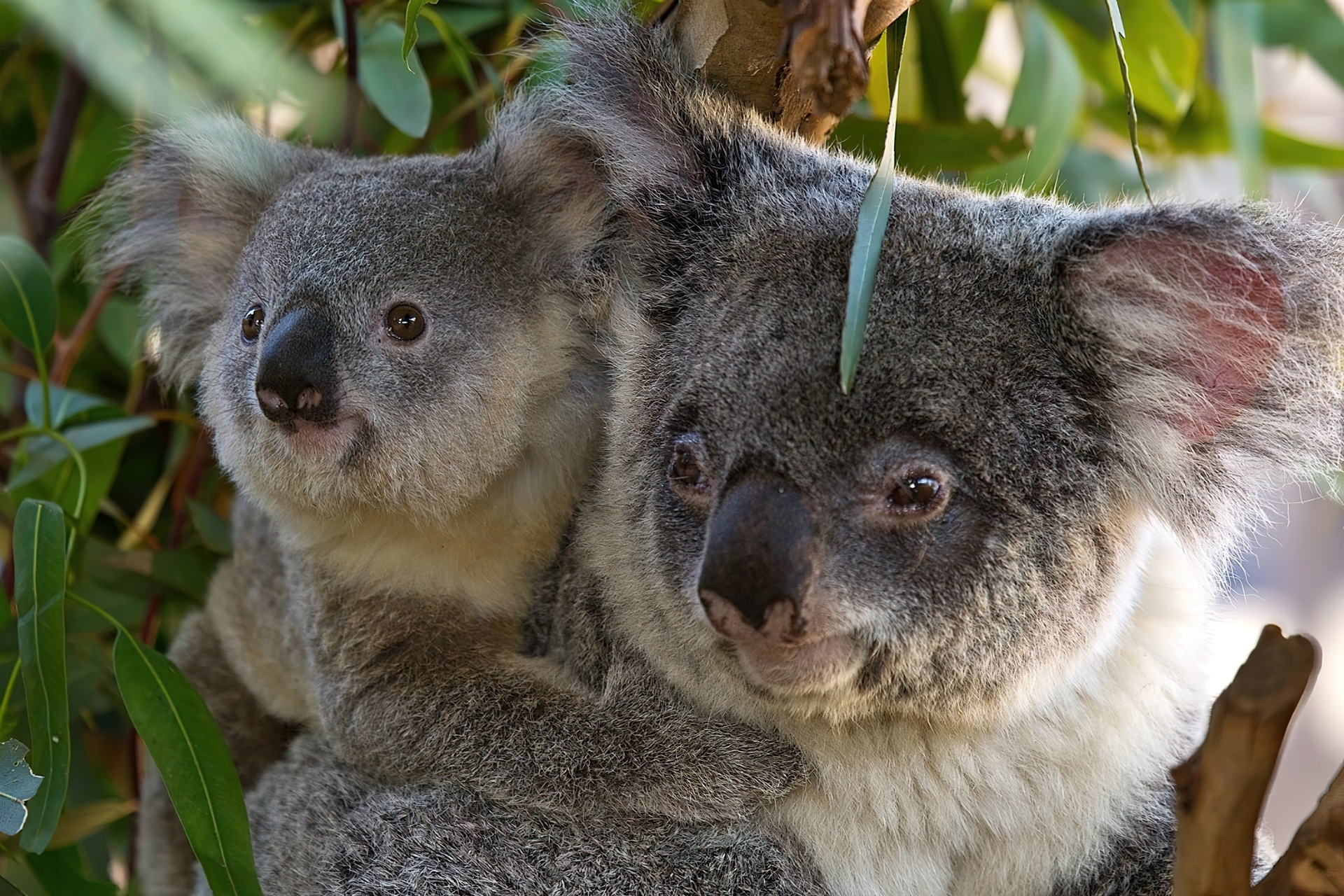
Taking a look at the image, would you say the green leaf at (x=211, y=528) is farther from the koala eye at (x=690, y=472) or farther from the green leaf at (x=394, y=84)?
the koala eye at (x=690, y=472)

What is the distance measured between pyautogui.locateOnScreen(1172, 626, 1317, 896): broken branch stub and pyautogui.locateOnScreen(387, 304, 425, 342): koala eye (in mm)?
1218

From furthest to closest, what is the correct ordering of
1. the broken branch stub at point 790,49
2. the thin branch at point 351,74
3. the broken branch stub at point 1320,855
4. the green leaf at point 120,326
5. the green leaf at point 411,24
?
the green leaf at point 120,326 → the thin branch at point 351,74 → the green leaf at point 411,24 → the broken branch stub at point 1320,855 → the broken branch stub at point 790,49

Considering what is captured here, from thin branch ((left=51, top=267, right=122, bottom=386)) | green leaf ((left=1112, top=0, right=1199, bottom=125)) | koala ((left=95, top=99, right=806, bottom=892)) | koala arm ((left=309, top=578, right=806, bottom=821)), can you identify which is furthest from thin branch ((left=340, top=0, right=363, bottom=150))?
green leaf ((left=1112, top=0, right=1199, bottom=125))

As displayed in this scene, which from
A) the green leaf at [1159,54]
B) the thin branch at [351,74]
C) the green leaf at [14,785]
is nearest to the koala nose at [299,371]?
the green leaf at [14,785]

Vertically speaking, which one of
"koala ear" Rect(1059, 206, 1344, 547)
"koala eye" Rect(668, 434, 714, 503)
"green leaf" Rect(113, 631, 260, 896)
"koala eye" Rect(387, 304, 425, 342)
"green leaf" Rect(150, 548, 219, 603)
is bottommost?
"green leaf" Rect(150, 548, 219, 603)

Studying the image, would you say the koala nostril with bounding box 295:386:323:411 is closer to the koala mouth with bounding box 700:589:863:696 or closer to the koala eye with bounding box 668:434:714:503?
the koala eye with bounding box 668:434:714:503

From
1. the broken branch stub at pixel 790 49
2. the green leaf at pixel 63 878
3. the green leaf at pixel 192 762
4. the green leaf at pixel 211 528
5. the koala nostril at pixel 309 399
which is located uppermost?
the broken branch stub at pixel 790 49

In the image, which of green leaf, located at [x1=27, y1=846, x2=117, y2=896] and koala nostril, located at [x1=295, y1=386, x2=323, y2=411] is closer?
koala nostril, located at [x1=295, y1=386, x2=323, y2=411]

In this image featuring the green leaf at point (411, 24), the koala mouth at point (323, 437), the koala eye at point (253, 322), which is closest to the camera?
the green leaf at point (411, 24)

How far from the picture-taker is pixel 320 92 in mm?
2889

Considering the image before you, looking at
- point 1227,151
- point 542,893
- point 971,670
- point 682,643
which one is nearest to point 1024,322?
point 971,670

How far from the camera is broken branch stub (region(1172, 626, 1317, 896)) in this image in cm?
123

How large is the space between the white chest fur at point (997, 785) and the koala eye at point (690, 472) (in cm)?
39

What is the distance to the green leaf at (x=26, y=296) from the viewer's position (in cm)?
222
